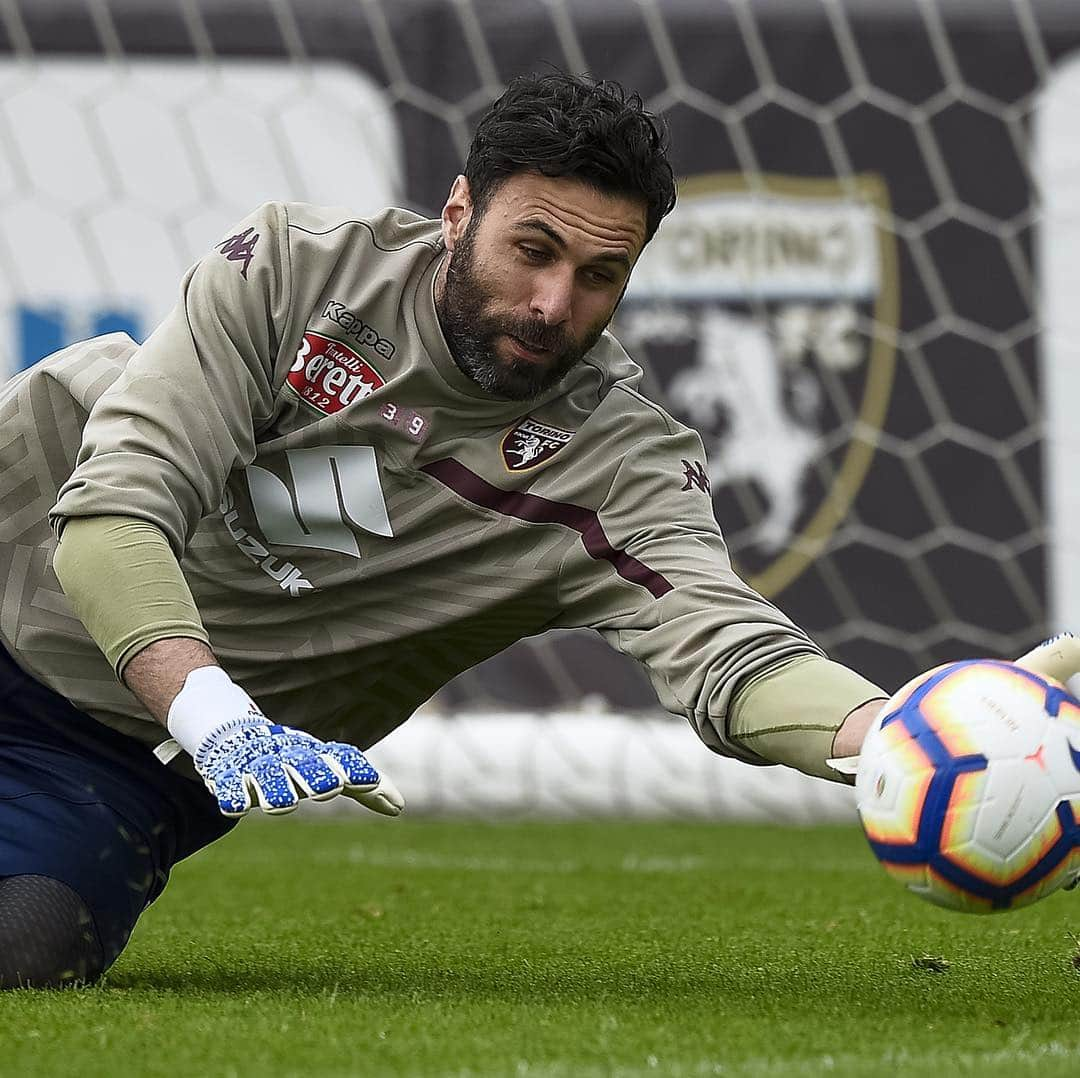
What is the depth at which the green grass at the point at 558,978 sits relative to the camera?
1.88 m

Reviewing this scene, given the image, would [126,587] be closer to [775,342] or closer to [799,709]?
[799,709]

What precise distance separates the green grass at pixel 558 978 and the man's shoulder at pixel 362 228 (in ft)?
3.29

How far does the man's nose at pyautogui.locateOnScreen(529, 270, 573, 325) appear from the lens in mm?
2459

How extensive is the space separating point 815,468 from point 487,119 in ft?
10.6

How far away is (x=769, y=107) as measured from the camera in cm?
576

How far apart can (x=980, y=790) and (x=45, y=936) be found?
119 cm

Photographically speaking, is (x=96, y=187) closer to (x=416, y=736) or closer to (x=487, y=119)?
(x=416, y=736)

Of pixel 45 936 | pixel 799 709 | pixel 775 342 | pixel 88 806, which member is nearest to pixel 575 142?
pixel 799 709

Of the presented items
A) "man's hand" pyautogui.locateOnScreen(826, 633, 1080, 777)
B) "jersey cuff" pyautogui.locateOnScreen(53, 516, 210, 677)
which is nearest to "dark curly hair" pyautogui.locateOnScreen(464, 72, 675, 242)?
"jersey cuff" pyautogui.locateOnScreen(53, 516, 210, 677)

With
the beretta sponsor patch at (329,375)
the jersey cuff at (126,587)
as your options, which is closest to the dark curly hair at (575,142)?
the beretta sponsor patch at (329,375)

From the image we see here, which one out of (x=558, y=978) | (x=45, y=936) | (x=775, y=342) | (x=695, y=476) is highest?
(x=695, y=476)

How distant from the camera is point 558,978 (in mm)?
2516

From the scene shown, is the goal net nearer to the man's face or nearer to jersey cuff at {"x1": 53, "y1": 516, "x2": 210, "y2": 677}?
the man's face

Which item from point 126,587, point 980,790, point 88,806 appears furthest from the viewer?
point 88,806
